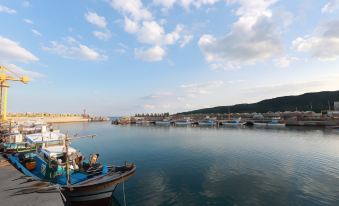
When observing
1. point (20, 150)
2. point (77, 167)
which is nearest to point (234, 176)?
point (77, 167)

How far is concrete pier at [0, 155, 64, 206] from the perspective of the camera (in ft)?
39.4

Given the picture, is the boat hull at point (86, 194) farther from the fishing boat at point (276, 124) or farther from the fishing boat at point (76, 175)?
the fishing boat at point (276, 124)

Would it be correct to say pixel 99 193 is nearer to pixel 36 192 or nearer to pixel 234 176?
pixel 36 192

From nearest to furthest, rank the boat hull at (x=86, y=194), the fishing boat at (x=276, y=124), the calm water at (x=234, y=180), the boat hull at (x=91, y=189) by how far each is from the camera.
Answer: the boat hull at (x=91, y=189), the boat hull at (x=86, y=194), the calm water at (x=234, y=180), the fishing boat at (x=276, y=124)

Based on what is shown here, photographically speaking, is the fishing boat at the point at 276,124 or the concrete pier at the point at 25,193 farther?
the fishing boat at the point at 276,124

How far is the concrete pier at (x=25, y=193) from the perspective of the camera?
12.0m

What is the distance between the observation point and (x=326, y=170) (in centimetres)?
2711

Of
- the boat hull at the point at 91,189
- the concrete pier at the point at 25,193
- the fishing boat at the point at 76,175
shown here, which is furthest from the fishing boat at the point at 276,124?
the concrete pier at the point at 25,193

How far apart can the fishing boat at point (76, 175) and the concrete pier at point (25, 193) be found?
39.2 inches

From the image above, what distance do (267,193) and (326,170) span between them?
14.4 metres

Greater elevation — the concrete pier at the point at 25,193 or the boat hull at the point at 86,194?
the concrete pier at the point at 25,193

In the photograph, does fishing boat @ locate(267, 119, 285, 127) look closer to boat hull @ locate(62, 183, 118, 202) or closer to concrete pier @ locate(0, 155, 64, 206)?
boat hull @ locate(62, 183, 118, 202)

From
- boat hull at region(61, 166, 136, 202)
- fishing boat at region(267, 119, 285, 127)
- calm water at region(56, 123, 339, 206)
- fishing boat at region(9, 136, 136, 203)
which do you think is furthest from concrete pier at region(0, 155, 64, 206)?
fishing boat at region(267, 119, 285, 127)

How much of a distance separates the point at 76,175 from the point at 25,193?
5.26m
